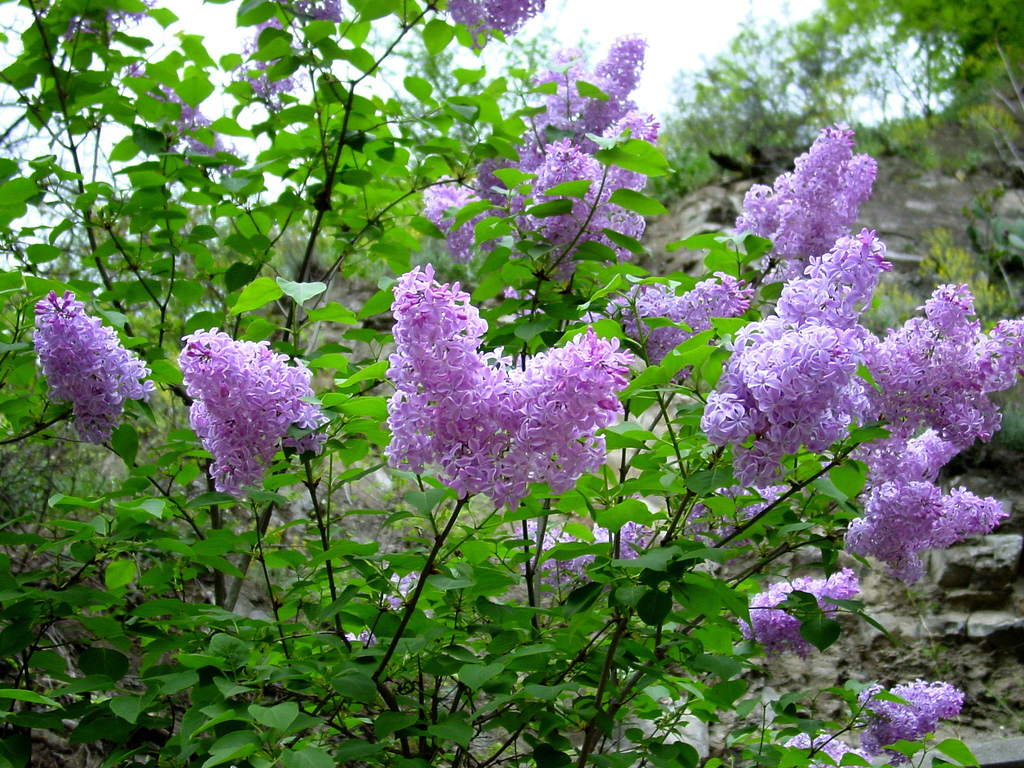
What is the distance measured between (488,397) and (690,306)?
1053mm

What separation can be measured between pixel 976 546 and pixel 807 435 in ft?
14.9

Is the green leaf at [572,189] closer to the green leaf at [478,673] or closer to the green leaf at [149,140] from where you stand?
the green leaf at [478,673]

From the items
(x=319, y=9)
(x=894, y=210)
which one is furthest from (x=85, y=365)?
(x=894, y=210)

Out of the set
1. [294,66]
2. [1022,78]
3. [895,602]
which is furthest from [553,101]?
[1022,78]

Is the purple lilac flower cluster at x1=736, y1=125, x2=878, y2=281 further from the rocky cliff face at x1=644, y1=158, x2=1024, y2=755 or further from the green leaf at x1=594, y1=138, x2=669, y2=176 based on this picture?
the rocky cliff face at x1=644, y1=158, x2=1024, y2=755

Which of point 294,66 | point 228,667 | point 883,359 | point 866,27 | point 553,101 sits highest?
point 866,27

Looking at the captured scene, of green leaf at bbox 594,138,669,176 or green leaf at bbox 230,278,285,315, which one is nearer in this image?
green leaf at bbox 230,278,285,315

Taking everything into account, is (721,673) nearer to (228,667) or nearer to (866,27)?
(228,667)

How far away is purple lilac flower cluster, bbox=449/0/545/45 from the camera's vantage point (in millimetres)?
2510

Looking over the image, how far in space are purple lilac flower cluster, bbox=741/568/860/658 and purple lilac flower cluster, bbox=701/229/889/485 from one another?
3.59ft

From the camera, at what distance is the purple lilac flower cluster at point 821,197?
7.91ft

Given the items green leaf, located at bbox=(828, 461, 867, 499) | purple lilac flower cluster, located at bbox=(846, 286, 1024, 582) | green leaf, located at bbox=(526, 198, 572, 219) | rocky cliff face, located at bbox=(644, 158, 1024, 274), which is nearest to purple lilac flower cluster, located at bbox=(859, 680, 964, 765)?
purple lilac flower cluster, located at bbox=(846, 286, 1024, 582)

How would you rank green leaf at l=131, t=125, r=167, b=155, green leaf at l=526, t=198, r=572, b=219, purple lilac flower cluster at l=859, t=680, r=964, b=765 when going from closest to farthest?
green leaf at l=526, t=198, r=572, b=219 < green leaf at l=131, t=125, r=167, b=155 < purple lilac flower cluster at l=859, t=680, r=964, b=765

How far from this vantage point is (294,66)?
2.26m
